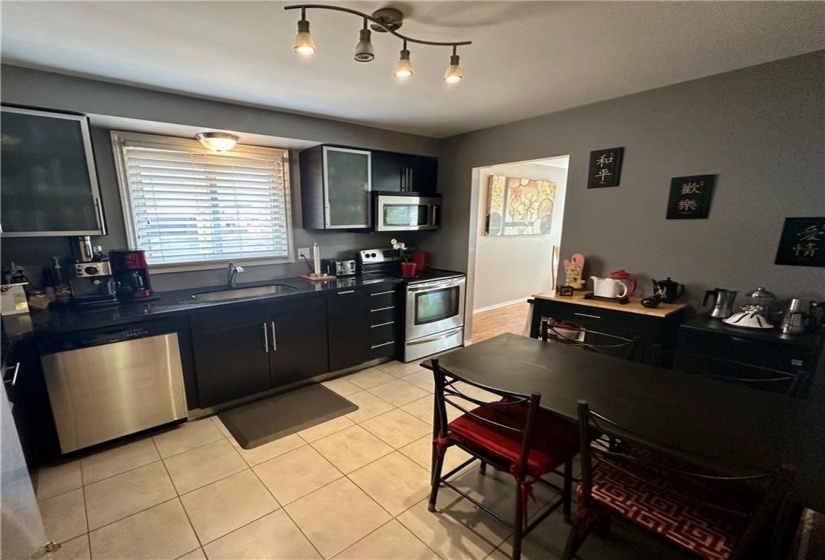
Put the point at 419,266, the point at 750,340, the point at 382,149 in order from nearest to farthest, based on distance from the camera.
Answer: the point at 750,340, the point at 382,149, the point at 419,266

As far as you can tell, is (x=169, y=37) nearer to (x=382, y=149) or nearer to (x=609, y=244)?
(x=382, y=149)

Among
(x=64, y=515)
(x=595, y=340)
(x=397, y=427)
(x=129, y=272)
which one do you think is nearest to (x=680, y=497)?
(x=595, y=340)

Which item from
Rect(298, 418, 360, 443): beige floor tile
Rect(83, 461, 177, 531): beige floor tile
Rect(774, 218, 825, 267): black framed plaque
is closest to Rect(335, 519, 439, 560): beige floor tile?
Rect(298, 418, 360, 443): beige floor tile

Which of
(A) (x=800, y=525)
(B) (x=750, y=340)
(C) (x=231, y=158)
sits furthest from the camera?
(C) (x=231, y=158)

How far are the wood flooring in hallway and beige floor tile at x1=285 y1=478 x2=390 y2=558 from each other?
2805mm

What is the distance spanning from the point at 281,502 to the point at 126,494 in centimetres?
88

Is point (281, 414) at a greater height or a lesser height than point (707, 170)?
lesser

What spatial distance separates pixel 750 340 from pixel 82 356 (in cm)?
397

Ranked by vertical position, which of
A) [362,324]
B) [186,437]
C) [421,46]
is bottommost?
→ [186,437]

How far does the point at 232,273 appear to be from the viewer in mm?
3105

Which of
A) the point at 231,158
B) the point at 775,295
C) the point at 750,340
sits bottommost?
the point at 750,340

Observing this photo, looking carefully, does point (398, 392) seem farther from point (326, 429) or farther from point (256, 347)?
point (256, 347)

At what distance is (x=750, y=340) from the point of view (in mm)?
1968

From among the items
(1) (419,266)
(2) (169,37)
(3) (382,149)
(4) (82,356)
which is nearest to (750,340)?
(1) (419,266)
